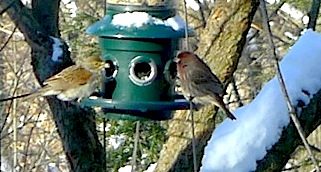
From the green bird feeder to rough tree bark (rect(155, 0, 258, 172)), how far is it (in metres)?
0.86

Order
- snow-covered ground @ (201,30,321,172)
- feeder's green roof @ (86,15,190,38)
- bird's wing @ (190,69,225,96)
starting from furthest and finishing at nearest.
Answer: snow-covered ground @ (201,30,321,172) → bird's wing @ (190,69,225,96) → feeder's green roof @ (86,15,190,38)

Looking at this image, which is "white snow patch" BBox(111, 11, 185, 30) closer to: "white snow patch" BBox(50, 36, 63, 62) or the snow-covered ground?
the snow-covered ground

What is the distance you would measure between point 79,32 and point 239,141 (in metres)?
2.86

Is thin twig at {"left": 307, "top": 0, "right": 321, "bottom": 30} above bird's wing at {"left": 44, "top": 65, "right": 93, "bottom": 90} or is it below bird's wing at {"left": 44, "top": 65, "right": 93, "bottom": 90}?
above

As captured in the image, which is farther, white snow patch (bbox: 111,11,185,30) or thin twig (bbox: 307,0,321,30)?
thin twig (bbox: 307,0,321,30)

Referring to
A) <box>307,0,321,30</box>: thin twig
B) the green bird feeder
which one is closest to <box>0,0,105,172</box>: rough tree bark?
the green bird feeder

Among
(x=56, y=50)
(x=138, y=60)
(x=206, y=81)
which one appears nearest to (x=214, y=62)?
(x=56, y=50)

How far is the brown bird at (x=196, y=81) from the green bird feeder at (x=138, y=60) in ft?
0.18

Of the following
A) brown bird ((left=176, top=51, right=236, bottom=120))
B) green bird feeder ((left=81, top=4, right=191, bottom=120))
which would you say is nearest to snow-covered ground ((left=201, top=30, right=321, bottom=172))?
brown bird ((left=176, top=51, right=236, bottom=120))

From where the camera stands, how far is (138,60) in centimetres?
290

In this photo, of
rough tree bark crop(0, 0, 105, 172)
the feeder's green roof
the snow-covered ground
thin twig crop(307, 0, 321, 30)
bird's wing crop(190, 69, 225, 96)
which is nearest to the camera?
the feeder's green roof

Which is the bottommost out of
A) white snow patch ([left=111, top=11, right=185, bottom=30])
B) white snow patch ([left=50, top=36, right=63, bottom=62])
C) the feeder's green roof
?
the feeder's green roof

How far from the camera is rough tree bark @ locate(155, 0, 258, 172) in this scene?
383 cm

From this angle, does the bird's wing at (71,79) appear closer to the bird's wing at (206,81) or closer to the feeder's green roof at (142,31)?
the feeder's green roof at (142,31)
